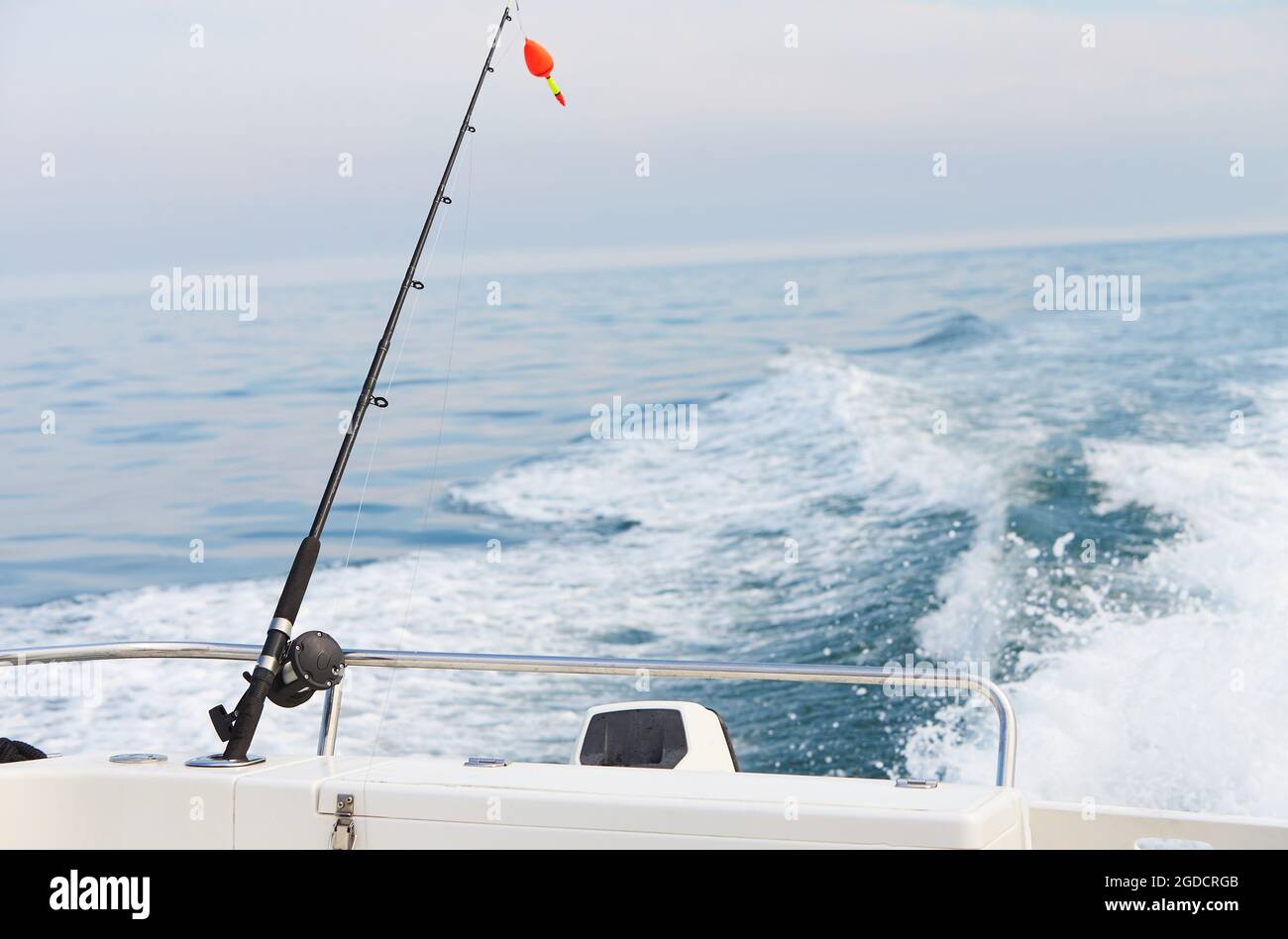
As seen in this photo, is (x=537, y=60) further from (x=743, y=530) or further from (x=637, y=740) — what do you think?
(x=743, y=530)

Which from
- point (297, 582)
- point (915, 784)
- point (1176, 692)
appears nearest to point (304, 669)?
point (297, 582)

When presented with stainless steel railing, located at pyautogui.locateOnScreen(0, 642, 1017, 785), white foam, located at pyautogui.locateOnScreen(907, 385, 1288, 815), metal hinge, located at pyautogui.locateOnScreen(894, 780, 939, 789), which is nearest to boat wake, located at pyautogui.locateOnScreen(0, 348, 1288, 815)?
white foam, located at pyautogui.locateOnScreen(907, 385, 1288, 815)

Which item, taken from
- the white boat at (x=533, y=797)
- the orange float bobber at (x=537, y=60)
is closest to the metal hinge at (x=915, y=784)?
the white boat at (x=533, y=797)

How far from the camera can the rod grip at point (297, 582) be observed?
1.98 meters

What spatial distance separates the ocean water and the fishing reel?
102 cm

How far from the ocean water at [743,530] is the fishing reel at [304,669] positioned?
102 cm

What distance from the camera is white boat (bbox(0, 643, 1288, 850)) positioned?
1.54m

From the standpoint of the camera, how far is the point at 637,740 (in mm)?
2215

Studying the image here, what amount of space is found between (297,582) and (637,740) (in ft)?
2.04

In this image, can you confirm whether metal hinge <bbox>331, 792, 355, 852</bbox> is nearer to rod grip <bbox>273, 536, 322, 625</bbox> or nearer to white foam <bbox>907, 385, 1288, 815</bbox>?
rod grip <bbox>273, 536, 322, 625</bbox>

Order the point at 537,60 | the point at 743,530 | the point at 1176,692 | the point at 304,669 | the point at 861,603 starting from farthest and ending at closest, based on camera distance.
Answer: the point at 743,530, the point at 861,603, the point at 1176,692, the point at 537,60, the point at 304,669

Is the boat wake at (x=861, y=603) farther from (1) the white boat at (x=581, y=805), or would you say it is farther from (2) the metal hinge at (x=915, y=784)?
(2) the metal hinge at (x=915, y=784)

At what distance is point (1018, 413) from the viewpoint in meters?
11.2
